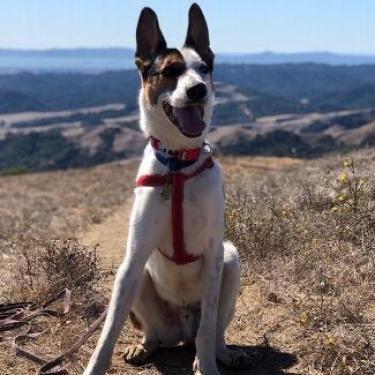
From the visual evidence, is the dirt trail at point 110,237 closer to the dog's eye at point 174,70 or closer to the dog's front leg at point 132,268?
the dog's front leg at point 132,268

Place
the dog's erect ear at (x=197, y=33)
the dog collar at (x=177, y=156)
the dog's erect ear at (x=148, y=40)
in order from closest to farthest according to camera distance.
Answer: the dog collar at (x=177, y=156) < the dog's erect ear at (x=148, y=40) < the dog's erect ear at (x=197, y=33)

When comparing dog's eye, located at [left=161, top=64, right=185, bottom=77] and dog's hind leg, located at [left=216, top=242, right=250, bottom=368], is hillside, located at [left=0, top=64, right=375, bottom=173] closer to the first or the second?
dog's hind leg, located at [left=216, top=242, right=250, bottom=368]

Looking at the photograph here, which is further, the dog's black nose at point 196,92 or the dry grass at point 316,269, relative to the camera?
the dry grass at point 316,269

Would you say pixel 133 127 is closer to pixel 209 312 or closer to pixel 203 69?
pixel 203 69

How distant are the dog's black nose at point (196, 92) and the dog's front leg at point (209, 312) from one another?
0.89 m

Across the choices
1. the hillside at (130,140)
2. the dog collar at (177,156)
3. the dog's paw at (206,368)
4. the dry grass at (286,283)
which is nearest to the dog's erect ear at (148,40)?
the dog collar at (177,156)

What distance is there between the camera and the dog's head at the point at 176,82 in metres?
3.86

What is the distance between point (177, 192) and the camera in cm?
395

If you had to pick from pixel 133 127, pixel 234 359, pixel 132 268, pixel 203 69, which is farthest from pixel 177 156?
pixel 133 127

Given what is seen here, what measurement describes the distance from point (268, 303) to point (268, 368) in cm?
104

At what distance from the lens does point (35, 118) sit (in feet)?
500

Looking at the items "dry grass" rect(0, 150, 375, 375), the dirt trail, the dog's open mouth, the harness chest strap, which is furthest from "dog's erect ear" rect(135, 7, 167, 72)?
the dirt trail

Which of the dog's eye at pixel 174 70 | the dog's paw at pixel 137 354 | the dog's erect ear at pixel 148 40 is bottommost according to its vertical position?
the dog's paw at pixel 137 354

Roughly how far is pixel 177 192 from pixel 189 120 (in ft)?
1.40
